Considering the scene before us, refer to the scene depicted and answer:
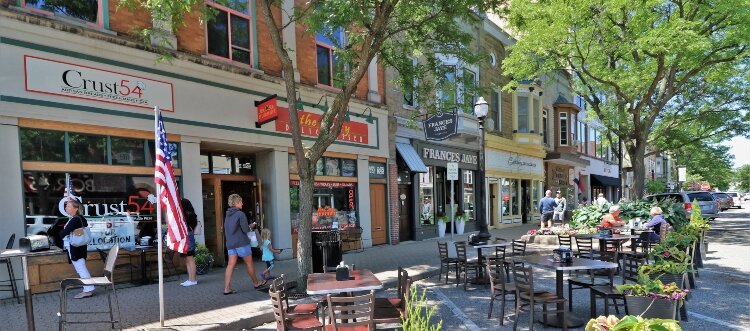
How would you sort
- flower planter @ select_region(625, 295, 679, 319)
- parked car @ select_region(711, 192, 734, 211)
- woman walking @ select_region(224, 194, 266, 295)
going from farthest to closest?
parked car @ select_region(711, 192, 734, 211)
woman walking @ select_region(224, 194, 266, 295)
flower planter @ select_region(625, 295, 679, 319)

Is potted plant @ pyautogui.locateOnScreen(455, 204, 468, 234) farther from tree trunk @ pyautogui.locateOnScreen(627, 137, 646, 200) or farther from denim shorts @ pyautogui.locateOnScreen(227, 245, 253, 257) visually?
denim shorts @ pyautogui.locateOnScreen(227, 245, 253, 257)

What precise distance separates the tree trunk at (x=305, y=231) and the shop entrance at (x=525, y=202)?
18273mm

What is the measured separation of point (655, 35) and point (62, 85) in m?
14.7

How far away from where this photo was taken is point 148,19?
30.1 feet

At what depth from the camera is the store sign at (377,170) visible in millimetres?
14319

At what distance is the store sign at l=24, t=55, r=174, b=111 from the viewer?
7.38 m

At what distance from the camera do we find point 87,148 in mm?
8062

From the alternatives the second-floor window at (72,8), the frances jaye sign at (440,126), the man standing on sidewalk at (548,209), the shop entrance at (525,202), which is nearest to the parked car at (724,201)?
the shop entrance at (525,202)

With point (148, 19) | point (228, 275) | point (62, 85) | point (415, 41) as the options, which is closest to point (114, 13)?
point (148, 19)

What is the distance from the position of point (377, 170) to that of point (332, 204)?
216 cm

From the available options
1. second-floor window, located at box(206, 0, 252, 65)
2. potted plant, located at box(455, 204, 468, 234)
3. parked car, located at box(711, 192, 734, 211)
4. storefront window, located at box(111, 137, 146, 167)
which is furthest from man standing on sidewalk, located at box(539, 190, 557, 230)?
parked car, located at box(711, 192, 734, 211)

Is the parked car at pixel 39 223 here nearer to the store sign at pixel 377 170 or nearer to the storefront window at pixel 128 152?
the storefront window at pixel 128 152

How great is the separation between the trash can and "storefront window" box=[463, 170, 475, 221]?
10.9 metres

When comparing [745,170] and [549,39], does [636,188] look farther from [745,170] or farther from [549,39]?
[745,170]
